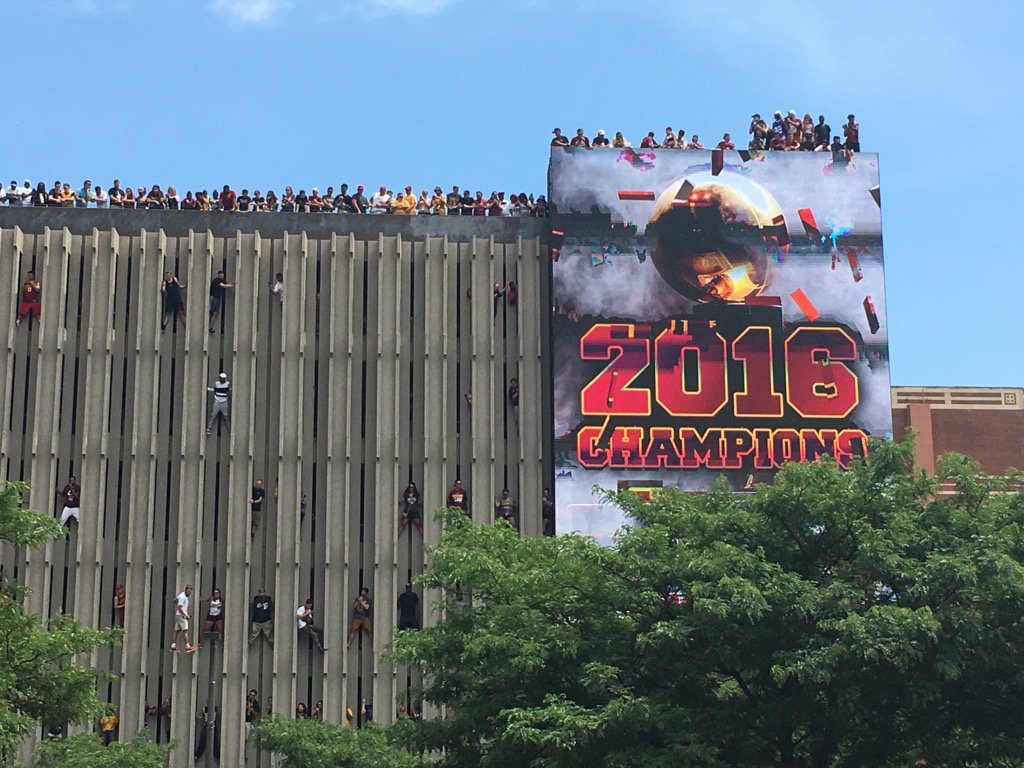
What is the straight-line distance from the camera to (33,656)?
26.4 m

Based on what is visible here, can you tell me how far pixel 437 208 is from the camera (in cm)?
5106

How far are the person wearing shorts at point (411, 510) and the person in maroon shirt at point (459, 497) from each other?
87 centimetres

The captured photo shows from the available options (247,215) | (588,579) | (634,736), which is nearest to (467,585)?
(588,579)

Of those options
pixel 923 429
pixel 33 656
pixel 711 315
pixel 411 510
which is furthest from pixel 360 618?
pixel 923 429

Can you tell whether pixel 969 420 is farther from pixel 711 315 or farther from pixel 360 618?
pixel 360 618

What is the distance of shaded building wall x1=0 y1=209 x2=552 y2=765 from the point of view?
4600 cm

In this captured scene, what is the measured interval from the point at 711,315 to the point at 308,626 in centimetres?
1386

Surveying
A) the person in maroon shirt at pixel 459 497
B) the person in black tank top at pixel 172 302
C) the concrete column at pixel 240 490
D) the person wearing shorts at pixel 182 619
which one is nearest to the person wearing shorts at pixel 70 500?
the person wearing shorts at pixel 182 619

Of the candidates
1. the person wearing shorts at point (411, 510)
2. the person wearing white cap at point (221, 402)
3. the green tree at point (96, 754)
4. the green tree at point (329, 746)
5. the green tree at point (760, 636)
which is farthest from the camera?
the person wearing white cap at point (221, 402)

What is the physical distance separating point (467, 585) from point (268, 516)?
1935 centimetres

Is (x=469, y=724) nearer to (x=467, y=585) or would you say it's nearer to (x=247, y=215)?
(x=467, y=585)

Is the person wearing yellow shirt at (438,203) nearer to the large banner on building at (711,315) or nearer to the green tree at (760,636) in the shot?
the large banner on building at (711,315)

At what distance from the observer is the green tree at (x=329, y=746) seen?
34.3 meters

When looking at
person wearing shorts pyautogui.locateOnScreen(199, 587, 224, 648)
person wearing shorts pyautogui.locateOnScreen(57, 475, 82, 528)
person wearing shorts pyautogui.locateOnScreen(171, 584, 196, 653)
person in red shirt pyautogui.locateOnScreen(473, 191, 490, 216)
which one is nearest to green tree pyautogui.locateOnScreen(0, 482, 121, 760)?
person wearing shorts pyautogui.locateOnScreen(171, 584, 196, 653)
